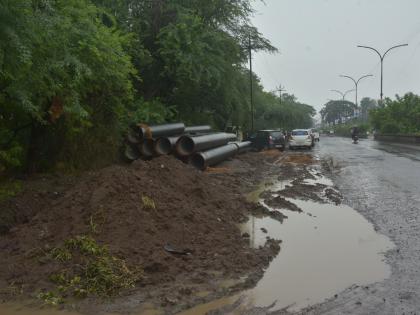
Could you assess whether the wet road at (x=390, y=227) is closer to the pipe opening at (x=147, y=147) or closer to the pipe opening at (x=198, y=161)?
the pipe opening at (x=198, y=161)

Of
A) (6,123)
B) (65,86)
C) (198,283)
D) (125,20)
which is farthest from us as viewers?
(125,20)

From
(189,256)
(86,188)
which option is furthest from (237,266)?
(86,188)

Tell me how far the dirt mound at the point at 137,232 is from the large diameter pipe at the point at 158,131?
24.3ft

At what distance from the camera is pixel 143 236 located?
6719 millimetres

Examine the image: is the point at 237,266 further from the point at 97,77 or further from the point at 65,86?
the point at 97,77

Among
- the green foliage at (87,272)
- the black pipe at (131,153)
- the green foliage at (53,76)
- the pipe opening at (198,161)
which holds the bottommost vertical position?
the green foliage at (87,272)

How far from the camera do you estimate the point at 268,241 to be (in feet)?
25.0

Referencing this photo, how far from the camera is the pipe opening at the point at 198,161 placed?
16891 mm

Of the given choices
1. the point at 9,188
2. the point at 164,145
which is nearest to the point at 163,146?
the point at 164,145

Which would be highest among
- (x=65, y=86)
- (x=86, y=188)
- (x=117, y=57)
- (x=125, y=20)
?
(x=125, y=20)

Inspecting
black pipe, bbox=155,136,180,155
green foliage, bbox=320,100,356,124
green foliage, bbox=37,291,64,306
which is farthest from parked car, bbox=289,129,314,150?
green foliage, bbox=320,100,356,124

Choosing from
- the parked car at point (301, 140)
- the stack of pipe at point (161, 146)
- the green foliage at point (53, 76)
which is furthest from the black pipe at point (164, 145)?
the parked car at point (301, 140)

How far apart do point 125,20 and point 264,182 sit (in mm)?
11065

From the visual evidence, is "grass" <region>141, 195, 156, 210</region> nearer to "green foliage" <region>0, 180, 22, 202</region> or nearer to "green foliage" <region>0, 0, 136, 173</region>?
"green foliage" <region>0, 0, 136, 173</region>
